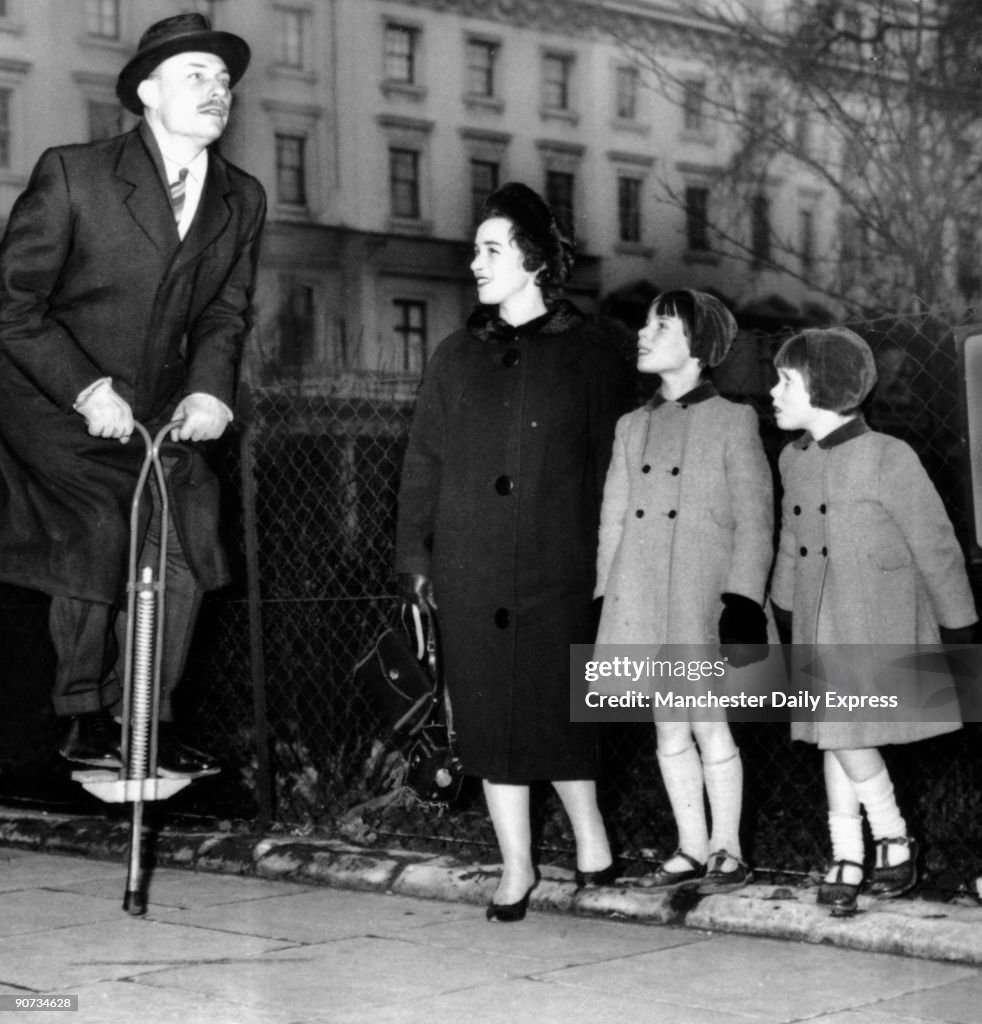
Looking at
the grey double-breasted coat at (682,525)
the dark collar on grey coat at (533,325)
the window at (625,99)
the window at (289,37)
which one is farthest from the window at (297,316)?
the grey double-breasted coat at (682,525)

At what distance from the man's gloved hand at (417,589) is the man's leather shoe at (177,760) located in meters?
0.71

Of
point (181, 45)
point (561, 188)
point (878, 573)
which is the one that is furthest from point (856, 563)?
point (561, 188)

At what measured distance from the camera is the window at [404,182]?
37.2 m

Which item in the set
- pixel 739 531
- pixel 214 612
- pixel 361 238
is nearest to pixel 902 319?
pixel 739 531

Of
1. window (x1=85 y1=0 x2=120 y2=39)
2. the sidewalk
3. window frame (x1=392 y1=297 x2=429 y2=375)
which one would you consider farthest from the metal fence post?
window (x1=85 y1=0 x2=120 y2=39)

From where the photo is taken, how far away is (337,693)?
7336 millimetres

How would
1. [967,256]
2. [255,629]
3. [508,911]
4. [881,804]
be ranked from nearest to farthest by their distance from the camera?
1. [881,804]
2. [508,911]
3. [255,629]
4. [967,256]

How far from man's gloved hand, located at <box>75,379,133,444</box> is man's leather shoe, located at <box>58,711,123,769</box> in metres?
0.76

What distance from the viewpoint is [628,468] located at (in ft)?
17.2

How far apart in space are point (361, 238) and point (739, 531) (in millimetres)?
34314

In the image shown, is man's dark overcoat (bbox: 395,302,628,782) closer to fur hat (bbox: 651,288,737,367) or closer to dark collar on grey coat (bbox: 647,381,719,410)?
dark collar on grey coat (bbox: 647,381,719,410)

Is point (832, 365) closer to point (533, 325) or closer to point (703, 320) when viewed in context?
point (703, 320)

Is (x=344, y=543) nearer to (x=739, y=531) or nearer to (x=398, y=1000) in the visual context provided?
(x=739, y=531)

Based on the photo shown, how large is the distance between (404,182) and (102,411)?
116 feet
